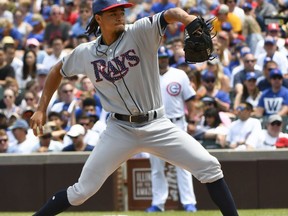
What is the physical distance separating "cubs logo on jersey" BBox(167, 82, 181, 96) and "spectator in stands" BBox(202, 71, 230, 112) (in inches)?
89.9

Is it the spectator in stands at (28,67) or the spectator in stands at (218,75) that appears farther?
the spectator in stands at (28,67)

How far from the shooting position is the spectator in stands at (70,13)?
1711cm

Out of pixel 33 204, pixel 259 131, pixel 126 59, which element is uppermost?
pixel 126 59

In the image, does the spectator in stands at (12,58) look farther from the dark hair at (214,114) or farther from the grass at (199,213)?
the grass at (199,213)

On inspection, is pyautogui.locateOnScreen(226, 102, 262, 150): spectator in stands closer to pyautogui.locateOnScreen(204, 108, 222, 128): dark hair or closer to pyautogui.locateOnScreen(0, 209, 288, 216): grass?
pyautogui.locateOnScreen(204, 108, 222, 128): dark hair

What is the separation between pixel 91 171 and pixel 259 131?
5079 mm

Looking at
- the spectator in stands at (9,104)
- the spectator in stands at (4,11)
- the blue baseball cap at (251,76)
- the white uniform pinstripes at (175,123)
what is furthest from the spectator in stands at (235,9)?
the white uniform pinstripes at (175,123)

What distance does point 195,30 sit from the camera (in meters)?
6.46

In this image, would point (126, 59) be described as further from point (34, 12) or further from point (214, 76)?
point (34, 12)

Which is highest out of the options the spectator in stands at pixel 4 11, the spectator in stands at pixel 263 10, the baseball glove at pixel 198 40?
the spectator in stands at pixel 4 11

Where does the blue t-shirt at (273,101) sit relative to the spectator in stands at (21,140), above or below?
above

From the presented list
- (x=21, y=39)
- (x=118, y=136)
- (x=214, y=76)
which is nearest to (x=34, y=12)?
(x=21, y=39)

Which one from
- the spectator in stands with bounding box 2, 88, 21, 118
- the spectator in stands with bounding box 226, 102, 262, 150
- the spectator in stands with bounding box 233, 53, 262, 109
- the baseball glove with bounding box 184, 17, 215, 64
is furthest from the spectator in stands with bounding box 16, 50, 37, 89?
the baseball glove with bounding box 184, 17, 215, 64

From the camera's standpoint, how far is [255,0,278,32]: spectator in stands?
51.6ft
